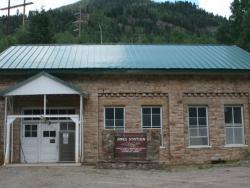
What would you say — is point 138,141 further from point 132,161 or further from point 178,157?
point 178,157

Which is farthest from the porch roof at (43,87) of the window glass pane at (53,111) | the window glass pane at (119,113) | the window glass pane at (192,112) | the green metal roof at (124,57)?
the window glass pane at (192,112)

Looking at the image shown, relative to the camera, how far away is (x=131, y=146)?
801 inches

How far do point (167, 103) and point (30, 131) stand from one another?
282 inches

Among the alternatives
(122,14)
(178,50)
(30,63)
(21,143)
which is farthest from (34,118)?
(122,14)

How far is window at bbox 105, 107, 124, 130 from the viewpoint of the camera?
23.8 m

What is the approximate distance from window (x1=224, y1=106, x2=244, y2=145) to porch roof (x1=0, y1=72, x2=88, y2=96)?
8.00 meters

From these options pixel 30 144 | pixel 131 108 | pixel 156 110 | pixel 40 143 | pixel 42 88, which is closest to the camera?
pixel 42 88

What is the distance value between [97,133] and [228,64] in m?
7.85

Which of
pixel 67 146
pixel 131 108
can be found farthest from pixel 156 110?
pixel 67 146

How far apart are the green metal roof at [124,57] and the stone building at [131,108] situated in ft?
0.25

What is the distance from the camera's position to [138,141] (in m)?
20.4

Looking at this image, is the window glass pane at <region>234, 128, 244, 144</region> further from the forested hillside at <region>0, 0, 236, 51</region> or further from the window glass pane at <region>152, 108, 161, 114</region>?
the forested hillside at <region>0, 0, 236, 51</region>

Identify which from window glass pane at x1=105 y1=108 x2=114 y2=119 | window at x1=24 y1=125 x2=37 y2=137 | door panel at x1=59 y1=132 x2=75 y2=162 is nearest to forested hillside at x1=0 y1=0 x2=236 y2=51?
window at x1=24 y1=125 x2=37 y2=137

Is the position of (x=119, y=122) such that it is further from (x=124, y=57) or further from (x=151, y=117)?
(x=124, y=57)
